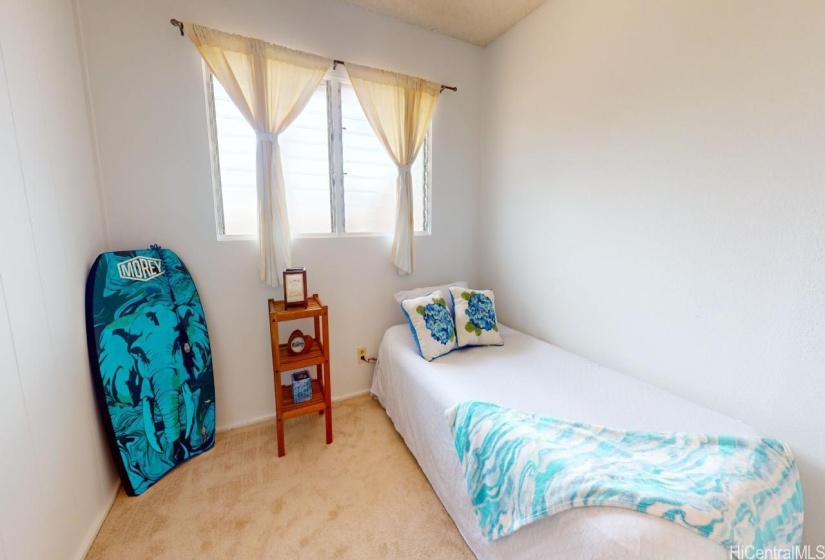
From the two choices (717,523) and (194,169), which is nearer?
(717,523)

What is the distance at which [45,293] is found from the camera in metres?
1.17

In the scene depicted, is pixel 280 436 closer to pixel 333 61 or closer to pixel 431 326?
pixel 431 326

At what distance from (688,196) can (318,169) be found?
2046mm

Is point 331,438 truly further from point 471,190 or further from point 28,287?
point 471,190

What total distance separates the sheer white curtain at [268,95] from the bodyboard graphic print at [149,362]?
49cm

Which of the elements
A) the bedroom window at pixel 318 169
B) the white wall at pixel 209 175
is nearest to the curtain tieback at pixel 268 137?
the bedroom window at pixel 318 169

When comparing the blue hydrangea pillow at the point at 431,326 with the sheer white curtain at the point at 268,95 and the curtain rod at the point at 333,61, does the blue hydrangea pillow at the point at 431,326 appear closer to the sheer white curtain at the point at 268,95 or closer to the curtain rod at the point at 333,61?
the sheer white curtain at the point at 268,95

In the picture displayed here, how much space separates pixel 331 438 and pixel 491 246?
6.08 feet

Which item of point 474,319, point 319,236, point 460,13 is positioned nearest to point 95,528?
point 319,236

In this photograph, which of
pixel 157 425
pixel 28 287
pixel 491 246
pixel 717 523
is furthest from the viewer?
pixel 491 246

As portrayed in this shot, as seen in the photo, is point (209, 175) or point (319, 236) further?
point (319, 236)

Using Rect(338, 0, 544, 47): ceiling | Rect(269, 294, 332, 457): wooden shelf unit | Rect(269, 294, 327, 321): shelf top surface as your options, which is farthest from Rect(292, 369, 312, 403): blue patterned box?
Rect(338, 0, 544, 47): ceiling

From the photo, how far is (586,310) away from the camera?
1.94 m

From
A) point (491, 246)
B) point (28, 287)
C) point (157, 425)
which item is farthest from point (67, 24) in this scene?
point (491, 246)
